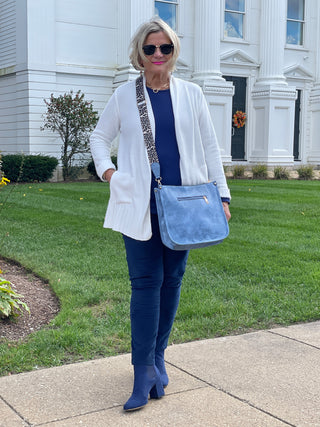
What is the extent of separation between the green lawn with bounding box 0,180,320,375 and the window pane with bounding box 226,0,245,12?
614 inches

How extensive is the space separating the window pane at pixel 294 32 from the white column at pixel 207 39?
4549 millimetres

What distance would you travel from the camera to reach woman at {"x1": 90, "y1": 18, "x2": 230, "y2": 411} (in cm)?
322

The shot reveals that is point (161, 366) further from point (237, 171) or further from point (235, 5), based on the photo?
point (235, 5)

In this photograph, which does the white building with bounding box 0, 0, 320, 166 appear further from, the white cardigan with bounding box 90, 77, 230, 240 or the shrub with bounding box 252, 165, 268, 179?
the white cardigan with bounding box 90, 77, 230, 240

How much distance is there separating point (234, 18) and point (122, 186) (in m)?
22.8

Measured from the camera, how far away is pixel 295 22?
2614 centimetres

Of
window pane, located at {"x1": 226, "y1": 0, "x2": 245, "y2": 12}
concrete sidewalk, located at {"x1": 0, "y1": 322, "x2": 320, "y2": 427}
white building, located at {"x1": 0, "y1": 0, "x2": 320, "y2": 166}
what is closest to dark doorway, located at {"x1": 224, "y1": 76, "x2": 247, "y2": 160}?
white building, located at {"x1": 0, "y1": 0, "x2": 320, "y2": 166}

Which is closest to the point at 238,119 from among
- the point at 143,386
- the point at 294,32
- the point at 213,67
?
the point at 213,67

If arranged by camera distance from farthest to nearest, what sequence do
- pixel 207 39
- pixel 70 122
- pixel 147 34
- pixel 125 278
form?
pixel 207 39 < pixel 70 122 < pixel 125 278 < pixel 147 34

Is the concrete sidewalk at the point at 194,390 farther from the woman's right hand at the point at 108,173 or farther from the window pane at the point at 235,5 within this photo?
the window pane at the point at 235,5

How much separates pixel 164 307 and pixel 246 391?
2.20 ft

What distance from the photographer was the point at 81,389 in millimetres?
3430

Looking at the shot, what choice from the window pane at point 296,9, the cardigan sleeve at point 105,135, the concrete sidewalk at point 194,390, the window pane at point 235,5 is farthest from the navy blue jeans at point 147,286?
the window pane at point 296,9

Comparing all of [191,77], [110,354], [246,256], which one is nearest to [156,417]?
[110,354]
